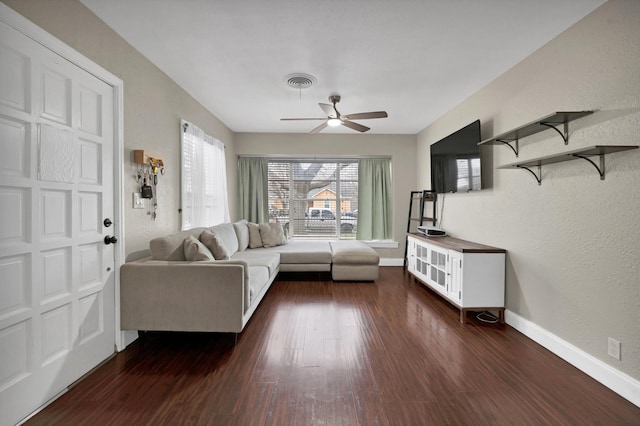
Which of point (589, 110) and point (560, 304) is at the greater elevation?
point (589, 110)

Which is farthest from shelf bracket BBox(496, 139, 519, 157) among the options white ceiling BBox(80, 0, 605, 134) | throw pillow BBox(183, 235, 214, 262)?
throw pillow BBox(183, 235, 214, 262)

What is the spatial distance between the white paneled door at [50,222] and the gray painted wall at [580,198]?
358 cm

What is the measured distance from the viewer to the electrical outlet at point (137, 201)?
8.58 feet

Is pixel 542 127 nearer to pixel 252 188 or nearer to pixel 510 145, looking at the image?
pixel 510 145

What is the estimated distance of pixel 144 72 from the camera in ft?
9.02

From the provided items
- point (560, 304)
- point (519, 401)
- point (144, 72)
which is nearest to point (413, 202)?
point (560, 304)

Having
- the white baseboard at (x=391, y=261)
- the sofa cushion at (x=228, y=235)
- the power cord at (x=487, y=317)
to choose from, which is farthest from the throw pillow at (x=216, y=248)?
the white baseboard at (x=391, y=261)

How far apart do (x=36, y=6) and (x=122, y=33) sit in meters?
0.72

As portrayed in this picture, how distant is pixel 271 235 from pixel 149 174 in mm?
2500

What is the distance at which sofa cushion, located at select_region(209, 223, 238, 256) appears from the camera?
12.9ft

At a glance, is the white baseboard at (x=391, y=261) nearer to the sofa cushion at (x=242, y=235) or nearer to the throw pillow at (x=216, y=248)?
the sofa cushion at (x=242, y=235)

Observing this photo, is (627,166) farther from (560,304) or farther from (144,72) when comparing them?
(144,72)

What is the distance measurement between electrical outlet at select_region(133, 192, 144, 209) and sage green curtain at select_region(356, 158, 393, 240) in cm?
400

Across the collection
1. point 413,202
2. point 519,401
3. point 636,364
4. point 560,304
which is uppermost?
point 413,202
